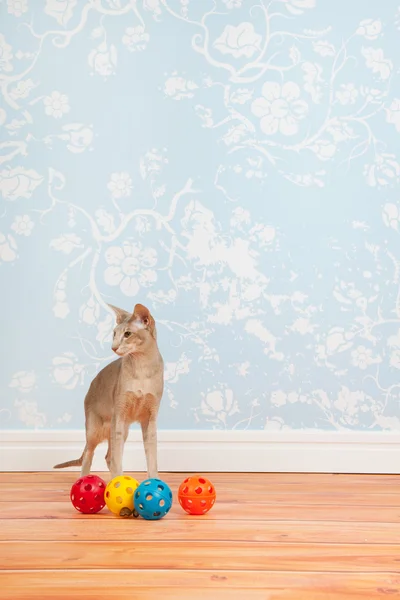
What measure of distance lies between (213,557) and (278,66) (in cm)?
186

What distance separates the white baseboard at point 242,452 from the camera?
2.51 metres

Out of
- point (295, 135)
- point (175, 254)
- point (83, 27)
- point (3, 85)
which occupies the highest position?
point (83, 27)

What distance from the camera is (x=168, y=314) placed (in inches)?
→ 102

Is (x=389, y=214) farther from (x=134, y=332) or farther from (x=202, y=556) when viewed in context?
(x=202, y=556)

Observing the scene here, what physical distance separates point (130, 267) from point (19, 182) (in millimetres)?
515

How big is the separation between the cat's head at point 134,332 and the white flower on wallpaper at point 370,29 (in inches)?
53.9

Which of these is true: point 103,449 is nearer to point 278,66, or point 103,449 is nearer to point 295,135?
point 295,135

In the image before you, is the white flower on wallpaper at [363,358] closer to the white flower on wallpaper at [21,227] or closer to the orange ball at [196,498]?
the orange ball at [196,498]

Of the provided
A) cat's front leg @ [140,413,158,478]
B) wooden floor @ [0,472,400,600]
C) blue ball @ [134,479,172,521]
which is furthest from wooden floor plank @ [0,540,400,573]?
cat's front leg @ [140,413,158,478]

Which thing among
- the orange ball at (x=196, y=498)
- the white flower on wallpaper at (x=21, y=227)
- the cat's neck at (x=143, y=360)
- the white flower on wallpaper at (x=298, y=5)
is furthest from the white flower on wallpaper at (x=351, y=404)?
the white flower on wallpaper at (x=298, y=5)

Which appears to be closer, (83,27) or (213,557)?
(213,557)

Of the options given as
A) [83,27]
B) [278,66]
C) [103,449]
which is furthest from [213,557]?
[83,27]

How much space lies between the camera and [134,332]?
205 centimetres

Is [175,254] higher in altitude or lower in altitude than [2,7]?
lower
